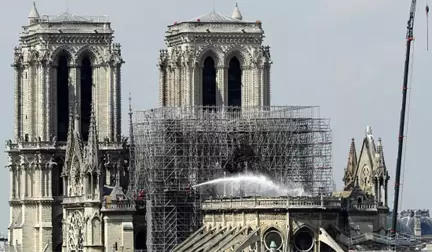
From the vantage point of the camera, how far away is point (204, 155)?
465ft

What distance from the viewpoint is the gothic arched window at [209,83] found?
147500 millimetres

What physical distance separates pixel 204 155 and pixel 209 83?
7757 mm

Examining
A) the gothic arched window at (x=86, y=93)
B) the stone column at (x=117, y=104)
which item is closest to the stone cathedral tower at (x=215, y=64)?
the stone column at (x=117, y=104)

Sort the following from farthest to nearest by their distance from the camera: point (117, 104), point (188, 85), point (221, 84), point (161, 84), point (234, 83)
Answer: point (117, 104), point (161, 84), point (234, 83), point (221, 84), point (188, 85)

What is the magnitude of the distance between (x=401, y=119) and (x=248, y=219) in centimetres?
1463

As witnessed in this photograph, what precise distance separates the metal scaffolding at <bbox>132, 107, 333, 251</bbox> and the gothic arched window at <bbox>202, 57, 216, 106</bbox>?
7.86ft

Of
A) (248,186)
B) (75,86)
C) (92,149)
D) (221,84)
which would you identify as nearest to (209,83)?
(221,84)

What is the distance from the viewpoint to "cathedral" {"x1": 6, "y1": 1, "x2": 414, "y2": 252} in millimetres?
134875

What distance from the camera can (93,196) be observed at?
14050 cm

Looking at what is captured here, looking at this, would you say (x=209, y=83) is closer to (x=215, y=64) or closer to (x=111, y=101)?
(x=215, y=64)

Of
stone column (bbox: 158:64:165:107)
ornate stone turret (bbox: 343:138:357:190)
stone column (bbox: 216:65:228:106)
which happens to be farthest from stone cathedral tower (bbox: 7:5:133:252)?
ornate stone turret (bbox: 343:138:357:190)

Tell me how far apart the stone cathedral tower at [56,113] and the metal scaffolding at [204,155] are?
612 centimetres

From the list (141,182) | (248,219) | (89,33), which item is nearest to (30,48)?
(89,33)

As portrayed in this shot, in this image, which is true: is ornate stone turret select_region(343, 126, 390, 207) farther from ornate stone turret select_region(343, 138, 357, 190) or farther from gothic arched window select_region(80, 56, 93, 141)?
gothic arched window select_region(80, 56, 93, 141)
